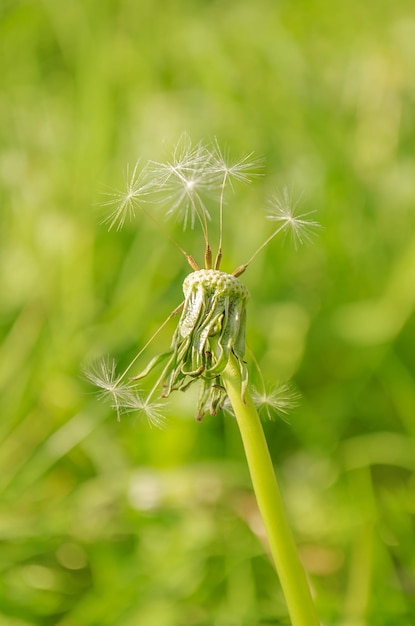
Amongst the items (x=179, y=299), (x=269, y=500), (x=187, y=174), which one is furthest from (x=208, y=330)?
(x=179, y=299)

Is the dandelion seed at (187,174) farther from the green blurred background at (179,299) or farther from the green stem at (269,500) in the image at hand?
the green blurred background at (179,299)

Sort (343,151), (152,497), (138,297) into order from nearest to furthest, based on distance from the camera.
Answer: (152,497) → (138,297) → (343,151)

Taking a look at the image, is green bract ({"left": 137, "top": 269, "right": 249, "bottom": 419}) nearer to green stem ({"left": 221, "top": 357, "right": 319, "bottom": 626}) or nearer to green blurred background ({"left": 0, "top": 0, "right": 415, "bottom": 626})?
green stem ({"left": 221, "top": 357, "right": 319, "bottom": 626})

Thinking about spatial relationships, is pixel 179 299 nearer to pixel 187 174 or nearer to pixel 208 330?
pixel 187 174

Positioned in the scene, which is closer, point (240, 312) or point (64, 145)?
point (240, 312)

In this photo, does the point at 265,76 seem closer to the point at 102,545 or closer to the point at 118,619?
the point at 102,545

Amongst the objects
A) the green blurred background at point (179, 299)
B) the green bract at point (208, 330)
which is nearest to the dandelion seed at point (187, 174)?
the green bract at point (208, 330)

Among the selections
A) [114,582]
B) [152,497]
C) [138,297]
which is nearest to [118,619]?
[114,582]
